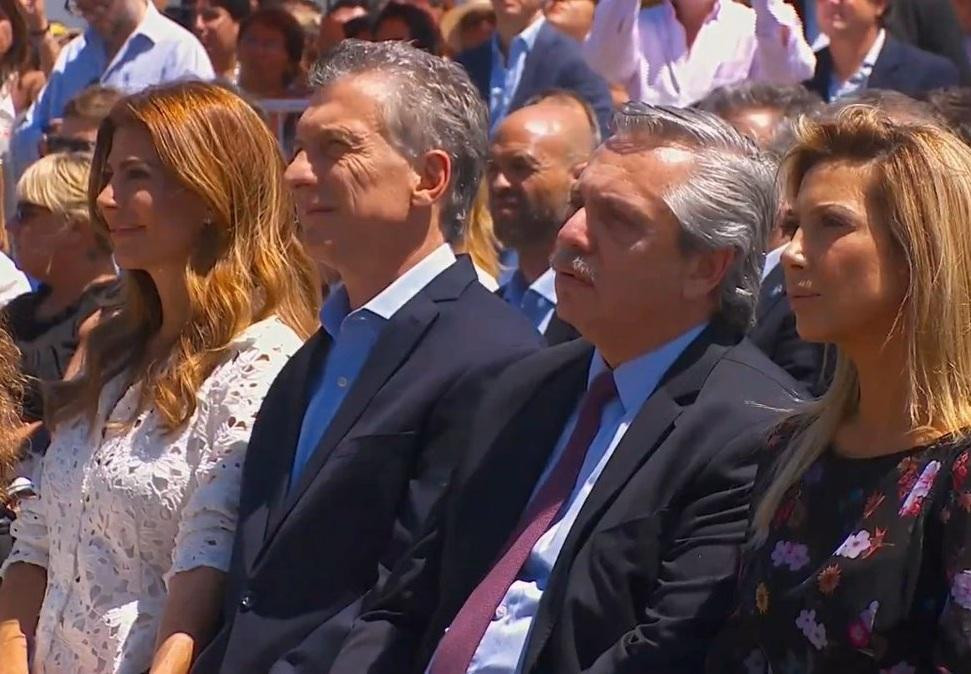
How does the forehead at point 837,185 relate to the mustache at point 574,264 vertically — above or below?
above

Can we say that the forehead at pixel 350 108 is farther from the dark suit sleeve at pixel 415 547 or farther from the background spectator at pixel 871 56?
the background spectator at pixel 871 56

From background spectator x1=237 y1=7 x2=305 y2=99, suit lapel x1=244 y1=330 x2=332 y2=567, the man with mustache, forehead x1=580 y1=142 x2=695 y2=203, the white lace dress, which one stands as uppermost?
forehead x1=580 y1=142 x2=695 y2=203

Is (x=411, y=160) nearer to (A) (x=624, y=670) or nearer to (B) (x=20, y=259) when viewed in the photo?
(A) (x=624, y=670)

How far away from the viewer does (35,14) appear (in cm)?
1088

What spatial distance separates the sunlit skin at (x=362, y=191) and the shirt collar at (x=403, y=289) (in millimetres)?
34

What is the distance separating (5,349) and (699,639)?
216 centimetres

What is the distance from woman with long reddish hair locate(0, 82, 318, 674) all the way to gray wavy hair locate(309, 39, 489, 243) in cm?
31

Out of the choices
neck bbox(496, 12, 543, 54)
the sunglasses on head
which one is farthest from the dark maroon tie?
neck bbox(496, 12, 543, 54)

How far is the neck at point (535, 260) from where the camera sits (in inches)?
246

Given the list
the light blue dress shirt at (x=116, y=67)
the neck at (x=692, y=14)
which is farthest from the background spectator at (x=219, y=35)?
the neck at (x=692, y=14)

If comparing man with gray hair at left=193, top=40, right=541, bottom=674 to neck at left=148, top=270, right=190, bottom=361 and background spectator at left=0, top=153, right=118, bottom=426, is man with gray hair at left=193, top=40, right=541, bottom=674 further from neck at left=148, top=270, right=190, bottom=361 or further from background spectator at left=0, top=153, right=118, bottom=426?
background spectator at left=0, top=153, right=118, bottom=426

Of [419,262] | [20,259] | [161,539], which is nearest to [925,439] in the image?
[419,262]

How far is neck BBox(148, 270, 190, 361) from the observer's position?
4.26 metres

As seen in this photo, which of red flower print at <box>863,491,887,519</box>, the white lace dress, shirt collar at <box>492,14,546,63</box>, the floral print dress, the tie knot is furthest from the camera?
shirt collar at <box>492,14,546,63</box>
